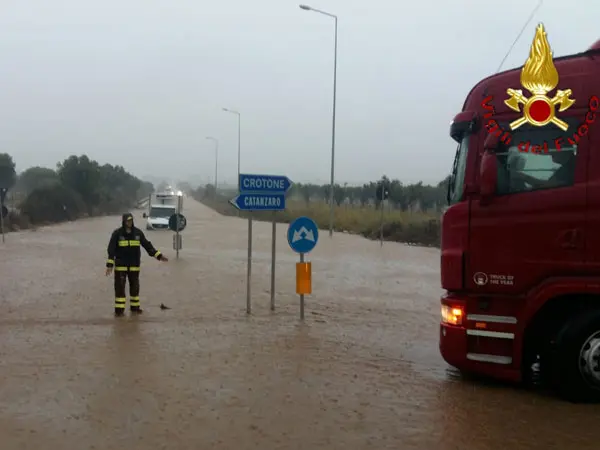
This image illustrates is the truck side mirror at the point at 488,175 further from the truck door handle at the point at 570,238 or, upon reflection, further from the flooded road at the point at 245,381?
the flooded road at the point at 245,381

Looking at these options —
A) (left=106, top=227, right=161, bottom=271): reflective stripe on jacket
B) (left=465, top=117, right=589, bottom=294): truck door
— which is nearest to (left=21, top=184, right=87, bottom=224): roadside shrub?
(left=106, top=227, right=161, bottom=271): reflective stripe on jacket

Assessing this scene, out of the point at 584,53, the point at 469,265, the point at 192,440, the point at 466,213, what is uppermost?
the point at 584,53

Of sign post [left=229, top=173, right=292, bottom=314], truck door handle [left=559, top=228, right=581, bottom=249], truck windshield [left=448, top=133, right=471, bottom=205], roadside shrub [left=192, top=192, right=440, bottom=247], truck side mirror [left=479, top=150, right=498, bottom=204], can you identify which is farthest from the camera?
roadside shrub [left=192, top=192, right=440, bottom=247]

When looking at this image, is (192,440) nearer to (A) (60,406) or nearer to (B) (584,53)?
(A) (60,406)

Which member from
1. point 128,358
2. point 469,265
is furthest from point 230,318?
point 469,265

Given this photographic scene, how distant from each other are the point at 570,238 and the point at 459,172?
4.05 feet

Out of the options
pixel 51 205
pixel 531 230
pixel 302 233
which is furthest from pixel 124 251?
pixel 51 205

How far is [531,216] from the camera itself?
6297 millimetres

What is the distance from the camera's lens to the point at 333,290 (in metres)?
15.1

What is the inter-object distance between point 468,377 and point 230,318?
4759 millimetres

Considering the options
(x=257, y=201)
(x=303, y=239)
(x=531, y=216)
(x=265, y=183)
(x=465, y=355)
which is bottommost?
(x=465, y=355)

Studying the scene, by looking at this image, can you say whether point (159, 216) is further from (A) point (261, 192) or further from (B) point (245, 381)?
(B) point (245, 381)

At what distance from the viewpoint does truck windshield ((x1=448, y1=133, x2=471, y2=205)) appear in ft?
22.0

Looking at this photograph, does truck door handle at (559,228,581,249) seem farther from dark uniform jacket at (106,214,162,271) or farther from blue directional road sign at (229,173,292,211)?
dark uniform jacket at (106,214,162,271)
